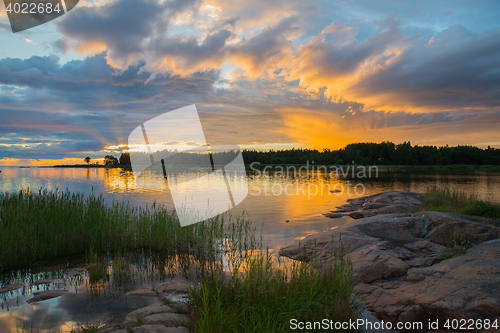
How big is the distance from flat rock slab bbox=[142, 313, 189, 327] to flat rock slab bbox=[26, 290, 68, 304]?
11.4 ft

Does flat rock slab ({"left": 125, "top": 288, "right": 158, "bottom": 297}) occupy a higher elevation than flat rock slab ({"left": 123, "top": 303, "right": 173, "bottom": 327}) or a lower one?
lower

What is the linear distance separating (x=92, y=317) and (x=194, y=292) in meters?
2.43

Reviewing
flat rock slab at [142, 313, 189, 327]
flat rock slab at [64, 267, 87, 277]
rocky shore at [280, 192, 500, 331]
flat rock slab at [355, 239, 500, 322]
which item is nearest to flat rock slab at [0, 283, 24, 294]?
flat rock slab at [64, 267, 87, 277]

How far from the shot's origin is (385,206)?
20922 mm

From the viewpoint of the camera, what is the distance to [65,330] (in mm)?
5203

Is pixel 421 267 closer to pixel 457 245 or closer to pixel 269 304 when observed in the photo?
pixel 457 245

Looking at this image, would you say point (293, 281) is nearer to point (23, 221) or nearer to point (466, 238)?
point (466, 238)

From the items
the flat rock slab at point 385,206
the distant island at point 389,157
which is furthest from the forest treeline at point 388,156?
the flat rock slab at point 385,206

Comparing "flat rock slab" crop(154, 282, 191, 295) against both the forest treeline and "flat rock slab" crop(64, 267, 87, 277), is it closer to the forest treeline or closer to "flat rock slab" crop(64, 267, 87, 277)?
"flat rock slab" crop(64, 267, 87, 277)

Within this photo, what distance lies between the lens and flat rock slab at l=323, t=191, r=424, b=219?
19.5 m

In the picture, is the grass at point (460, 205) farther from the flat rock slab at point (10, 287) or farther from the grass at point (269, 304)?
the flat rock slab at point (10, 287)

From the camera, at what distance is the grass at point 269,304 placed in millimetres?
4602

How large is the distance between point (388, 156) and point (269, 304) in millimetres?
149365

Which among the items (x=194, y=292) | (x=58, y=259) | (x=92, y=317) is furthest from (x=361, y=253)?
(x=58, y=259)
